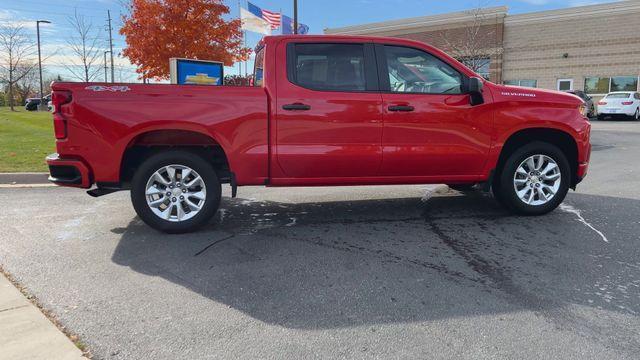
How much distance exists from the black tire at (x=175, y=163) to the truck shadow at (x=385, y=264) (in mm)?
127

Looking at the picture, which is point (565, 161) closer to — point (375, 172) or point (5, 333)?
point (375, 172)

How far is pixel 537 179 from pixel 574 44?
1201 inches

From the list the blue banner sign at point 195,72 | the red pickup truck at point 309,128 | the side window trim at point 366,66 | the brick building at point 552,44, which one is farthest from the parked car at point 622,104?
the side window trim at point 366,66

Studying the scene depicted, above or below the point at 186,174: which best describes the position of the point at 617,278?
below

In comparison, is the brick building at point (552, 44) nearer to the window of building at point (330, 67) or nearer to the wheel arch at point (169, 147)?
the window of building at point (330, 67)

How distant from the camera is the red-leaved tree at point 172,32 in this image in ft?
51.9

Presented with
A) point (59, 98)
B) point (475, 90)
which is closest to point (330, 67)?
point (475, 90)

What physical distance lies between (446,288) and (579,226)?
254 centimetres

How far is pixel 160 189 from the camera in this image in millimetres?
4961

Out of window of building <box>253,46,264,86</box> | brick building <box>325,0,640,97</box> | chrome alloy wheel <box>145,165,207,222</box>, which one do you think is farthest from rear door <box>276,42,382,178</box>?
brick building <box>325,0,640,97</box>

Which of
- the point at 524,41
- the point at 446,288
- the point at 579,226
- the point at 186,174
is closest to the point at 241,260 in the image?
the point at 186,174

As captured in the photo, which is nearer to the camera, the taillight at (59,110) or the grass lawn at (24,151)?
the taillight at (59,110)

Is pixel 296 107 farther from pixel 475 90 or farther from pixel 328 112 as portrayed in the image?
pixel 475 90

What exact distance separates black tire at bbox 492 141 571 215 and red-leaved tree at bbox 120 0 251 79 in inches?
500
